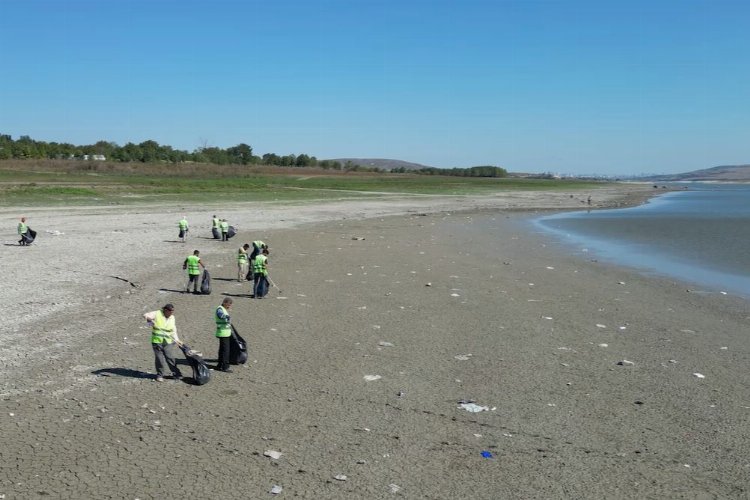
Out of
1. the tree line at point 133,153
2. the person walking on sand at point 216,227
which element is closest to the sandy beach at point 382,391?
the person walking on sand at point 216,227

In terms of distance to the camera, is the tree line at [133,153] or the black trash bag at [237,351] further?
the tree line at [133,153]

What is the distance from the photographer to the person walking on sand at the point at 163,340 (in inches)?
408

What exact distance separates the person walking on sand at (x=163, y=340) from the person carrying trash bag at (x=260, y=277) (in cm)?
605

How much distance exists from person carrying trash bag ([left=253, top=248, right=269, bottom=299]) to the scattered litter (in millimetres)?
8205

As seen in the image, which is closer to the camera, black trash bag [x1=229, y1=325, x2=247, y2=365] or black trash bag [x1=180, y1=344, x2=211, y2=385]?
black trash bag [x1=180, y1=344, x2=211, y2=385]

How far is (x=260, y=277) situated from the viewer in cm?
1700

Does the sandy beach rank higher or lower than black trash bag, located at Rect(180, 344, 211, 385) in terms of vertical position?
lower

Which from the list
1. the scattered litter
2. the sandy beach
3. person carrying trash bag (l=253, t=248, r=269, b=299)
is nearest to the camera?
the sandy beach

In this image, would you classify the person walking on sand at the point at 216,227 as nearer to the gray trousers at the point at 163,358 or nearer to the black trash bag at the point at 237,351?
the black trash bag at the point at 237,351

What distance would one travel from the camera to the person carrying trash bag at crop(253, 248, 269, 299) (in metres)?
16.7

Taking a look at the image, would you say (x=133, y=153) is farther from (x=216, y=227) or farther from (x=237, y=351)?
(x=237, y=351)

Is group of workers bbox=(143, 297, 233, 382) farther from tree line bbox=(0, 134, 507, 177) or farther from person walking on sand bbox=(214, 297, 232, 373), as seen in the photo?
tree line bbox=(0, 134, 507, 177)

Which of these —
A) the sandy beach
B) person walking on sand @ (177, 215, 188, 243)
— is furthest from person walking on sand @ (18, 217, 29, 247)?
person walking on sand @ (177, 215, 188, 243)

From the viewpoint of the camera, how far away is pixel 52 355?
11.5 metres
